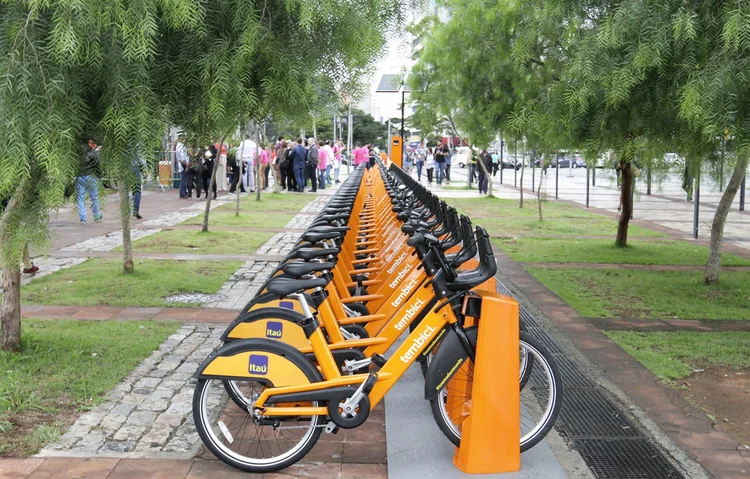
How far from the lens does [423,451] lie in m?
4.87

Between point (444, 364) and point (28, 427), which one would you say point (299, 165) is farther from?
point (444, 364)

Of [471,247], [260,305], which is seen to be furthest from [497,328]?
[260,305]

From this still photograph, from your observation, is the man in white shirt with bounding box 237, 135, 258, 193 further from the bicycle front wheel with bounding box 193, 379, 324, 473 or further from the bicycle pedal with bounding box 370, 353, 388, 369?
the bicycle pedal with bounding box 370, 353, 388, 369

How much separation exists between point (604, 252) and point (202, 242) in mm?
6458

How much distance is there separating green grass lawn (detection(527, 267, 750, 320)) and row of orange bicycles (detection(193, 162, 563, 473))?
13.6 feet

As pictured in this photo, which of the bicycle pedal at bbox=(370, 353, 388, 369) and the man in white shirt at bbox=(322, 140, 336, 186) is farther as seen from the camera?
the man in white shirt at bbox=(322, 140, 336, 186)

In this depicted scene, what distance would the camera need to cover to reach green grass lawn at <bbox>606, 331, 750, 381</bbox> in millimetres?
6889

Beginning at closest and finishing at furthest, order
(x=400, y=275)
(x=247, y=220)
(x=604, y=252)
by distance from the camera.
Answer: (x=400, y=275)
(x=604, y=252)
(x=247, y=220)

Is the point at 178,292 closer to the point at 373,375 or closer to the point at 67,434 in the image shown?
the point at 67,434

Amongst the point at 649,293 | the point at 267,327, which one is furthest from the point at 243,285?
the point at 267,327

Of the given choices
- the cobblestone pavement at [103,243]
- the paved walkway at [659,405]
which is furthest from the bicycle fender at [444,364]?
the cobblestone pavement at [103,243]

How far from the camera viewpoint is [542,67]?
54.1ft

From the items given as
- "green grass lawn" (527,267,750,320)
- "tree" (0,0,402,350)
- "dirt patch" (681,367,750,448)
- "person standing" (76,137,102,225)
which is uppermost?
"tree" (0,0,402,350)

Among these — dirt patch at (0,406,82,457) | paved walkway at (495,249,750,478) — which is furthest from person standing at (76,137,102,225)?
paved walkway at (495,249,750,478)
